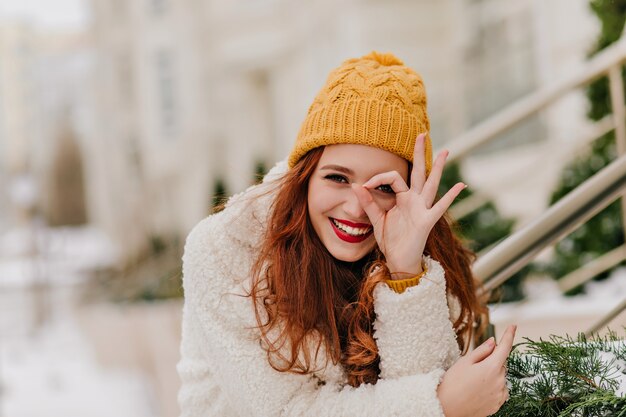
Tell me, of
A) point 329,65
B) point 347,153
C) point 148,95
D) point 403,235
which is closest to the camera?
point 403,235

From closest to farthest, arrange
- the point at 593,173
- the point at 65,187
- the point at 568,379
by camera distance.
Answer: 1. the point at 568,379
2. the point at 593,173
3. the point at 65,187

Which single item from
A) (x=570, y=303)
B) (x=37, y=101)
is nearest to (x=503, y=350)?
(x=570, y=303)

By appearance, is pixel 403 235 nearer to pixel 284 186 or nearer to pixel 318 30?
pixel 284 186

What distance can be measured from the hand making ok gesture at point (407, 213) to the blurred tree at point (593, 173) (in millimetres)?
2723

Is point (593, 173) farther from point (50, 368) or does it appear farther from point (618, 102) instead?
point (50, 368)

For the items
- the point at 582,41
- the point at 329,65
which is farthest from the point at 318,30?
the point at 582,41

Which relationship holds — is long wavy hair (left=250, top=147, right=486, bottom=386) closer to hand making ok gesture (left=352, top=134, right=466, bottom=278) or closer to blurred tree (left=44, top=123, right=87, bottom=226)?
hand making ok gesture (left=352, top=134, right=466, bottom=278)

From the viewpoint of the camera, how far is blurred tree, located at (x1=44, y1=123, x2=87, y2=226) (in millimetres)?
41406

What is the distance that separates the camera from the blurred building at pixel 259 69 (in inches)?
303

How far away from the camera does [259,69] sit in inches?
520

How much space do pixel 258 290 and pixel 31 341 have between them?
1374cm

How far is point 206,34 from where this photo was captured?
555 inches

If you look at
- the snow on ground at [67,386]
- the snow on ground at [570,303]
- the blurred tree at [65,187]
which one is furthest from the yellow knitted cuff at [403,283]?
the blurred tree at [65,187]

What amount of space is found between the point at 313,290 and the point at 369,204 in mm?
234
